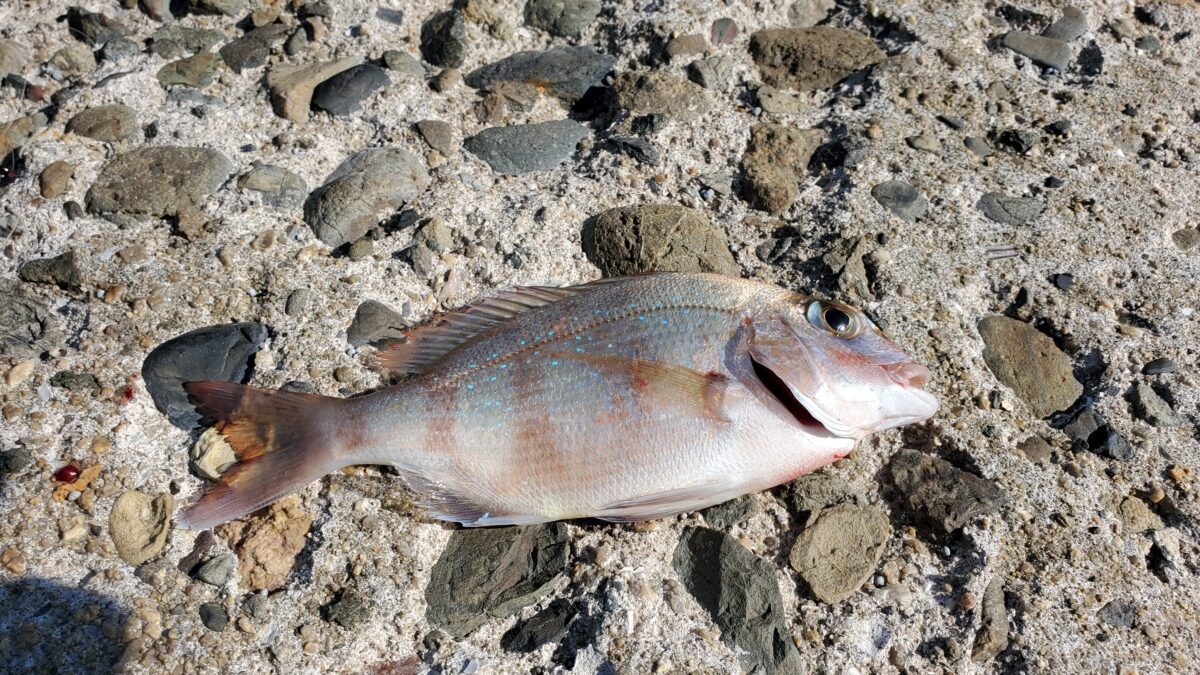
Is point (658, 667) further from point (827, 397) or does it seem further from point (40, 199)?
point (40, 199)

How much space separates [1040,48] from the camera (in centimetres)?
393

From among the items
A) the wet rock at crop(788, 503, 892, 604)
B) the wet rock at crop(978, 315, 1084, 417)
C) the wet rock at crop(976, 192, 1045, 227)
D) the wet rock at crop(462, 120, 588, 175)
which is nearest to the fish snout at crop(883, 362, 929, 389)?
the wet rock at crop(788, 503, 892, 604)

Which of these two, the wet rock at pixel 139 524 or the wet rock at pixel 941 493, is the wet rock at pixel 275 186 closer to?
the wet rock at pixel 139 524

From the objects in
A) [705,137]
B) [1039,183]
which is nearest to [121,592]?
[705,137]

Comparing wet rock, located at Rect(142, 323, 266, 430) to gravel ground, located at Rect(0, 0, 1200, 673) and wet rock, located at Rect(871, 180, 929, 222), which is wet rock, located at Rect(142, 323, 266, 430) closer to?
gravel ground, located at Rect(0, 0, 1200, 673)

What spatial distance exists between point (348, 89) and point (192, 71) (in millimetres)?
757

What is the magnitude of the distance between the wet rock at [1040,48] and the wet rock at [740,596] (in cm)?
282

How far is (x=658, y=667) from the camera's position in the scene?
2.41 m

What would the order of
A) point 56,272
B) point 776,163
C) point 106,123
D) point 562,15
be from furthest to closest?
1. point 562,15
2. point 106,123
3. point 776,163
4. point 56,272

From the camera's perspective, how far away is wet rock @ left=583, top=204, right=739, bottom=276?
10.4 ft

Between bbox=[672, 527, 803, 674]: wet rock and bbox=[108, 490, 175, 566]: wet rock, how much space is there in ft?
5.41

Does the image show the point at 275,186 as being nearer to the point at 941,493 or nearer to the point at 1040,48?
the point at 941,493

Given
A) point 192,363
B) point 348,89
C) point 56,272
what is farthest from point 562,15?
point 56,272

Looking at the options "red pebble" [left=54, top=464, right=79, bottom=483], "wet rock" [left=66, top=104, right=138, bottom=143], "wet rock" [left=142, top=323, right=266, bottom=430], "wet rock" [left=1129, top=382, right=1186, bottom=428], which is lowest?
"red pebble" [left=54, top=464, right=79, bottom=483]
